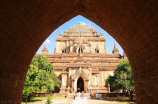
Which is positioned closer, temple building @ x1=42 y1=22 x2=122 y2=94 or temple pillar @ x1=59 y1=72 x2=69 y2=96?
temple pillar @ x1=59 y1=72 x2=69 y2=96

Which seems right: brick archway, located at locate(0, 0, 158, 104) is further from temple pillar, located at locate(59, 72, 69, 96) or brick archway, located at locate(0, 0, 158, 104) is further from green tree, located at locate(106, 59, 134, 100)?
temple pillar, located at locate(59, 72, 69, 96)

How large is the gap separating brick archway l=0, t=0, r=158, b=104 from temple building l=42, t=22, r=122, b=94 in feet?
73.6

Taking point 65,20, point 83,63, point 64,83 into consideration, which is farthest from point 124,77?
point 65,20

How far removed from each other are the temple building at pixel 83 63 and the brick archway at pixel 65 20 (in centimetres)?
2244

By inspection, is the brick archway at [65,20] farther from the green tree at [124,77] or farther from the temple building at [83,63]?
the temple building at [83,63]

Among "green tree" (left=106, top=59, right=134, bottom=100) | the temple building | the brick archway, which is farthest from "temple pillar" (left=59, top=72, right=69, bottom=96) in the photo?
the brick archway

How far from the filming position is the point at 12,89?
4.98 meters

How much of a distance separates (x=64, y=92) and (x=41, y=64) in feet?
24.7

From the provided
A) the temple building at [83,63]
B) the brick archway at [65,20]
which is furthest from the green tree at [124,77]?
the brick archway at [65,20]

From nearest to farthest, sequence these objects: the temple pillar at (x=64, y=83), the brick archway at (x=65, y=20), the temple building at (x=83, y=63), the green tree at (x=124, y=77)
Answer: the brick archway at (x=65, y=20)
the green tree at (x=124, y=77)
the temple pillar at (x=64, y=83)
the temple building at (x=83, y=63)

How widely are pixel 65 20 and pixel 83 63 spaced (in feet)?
81.0

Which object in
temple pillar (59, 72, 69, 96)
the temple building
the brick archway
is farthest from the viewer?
the temple building

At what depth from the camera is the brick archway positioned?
13.1 ft

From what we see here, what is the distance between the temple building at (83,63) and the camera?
2808 centimetres
